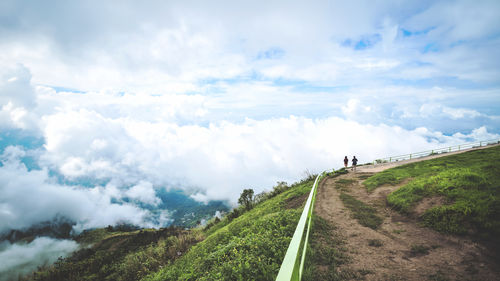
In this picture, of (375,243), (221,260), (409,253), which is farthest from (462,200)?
(221,260)

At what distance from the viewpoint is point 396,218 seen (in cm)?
747

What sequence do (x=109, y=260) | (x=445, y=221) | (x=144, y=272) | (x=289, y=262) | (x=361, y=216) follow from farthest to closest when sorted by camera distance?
(x=109, y=260) < (x=144, y=272) < (x=361, y=216) < (x=445, y=221) < (x=289, y=262)

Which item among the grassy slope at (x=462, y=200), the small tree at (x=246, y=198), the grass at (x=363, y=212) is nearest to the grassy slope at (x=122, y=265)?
the small tree at (x=246, y=198)

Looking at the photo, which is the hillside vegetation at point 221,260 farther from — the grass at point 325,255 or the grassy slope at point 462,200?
the grassy slope at point 462,200

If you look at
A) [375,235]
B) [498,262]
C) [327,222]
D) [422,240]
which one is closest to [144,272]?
[327,222]

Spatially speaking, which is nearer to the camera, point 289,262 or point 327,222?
point 289,262

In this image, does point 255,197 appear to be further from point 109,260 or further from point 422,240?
point 422,240

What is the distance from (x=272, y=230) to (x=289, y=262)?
15.9ft

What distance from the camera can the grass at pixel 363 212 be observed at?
7.13 m

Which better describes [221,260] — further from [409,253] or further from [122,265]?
[122,265]

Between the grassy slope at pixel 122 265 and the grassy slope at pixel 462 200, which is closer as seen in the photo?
the grassy slope at pixel 462 200

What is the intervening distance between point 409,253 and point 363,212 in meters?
3.65

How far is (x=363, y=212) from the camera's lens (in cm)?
839

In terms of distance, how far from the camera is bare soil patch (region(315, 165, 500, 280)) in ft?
12.9
